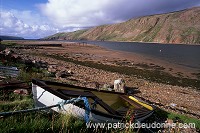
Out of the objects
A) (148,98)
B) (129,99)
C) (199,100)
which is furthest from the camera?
(199,100)

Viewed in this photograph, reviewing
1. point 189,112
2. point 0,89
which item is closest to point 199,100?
point 189,112

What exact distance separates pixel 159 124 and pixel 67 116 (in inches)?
202

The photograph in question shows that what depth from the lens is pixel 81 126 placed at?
564 centimetres

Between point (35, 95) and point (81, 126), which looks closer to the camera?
point (81, 126)

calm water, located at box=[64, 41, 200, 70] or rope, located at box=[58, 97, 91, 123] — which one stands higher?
rope, located at box=[58, 97, 91, 123]

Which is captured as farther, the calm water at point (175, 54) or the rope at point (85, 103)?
the calm water at point (175, 54)

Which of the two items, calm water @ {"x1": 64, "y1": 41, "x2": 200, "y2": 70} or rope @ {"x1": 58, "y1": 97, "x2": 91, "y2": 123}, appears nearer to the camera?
rope @ {"x1": 58, "y1": 97, "x2": 91, "y2": 123}

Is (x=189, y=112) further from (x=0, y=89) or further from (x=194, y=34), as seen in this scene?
(x=194, y=34)

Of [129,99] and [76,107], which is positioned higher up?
[76,107]

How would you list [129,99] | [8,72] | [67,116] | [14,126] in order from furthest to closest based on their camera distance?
1. [8,72]
2. [129,99]
3. [67,116]
4. [14,126]

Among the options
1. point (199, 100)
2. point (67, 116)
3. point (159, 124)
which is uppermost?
point (67, 116)

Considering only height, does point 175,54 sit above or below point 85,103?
below

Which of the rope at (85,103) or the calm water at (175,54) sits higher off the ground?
the rope at (85,103)

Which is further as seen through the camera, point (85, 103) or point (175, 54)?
point (175, 54)
